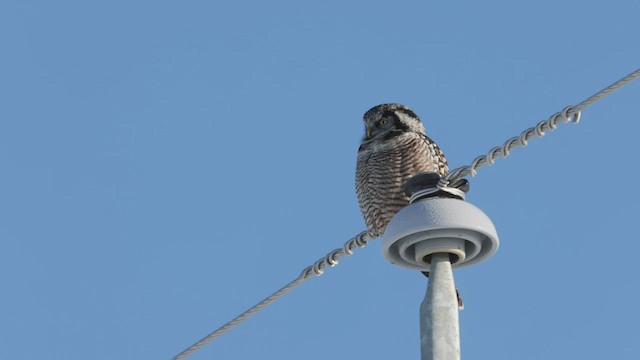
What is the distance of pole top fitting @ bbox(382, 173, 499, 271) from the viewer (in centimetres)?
577

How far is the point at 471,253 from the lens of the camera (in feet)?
19.8

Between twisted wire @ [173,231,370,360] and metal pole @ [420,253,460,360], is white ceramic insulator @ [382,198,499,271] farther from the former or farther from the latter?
twisted wire @ [173,231,370,360]

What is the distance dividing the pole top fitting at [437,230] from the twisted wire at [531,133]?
0.13 meters

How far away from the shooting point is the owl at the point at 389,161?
422 inches

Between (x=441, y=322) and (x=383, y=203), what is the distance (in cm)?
558

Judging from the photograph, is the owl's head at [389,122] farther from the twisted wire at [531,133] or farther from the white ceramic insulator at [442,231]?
the white ceramic insulator at [442,231]

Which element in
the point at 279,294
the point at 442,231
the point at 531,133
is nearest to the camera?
the point at 442,231

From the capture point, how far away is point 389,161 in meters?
10.9

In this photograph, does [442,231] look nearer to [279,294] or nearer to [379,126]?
[279,294]

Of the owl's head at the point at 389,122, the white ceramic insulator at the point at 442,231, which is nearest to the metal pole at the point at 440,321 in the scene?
the white ceramic insulator at the point at 442,231

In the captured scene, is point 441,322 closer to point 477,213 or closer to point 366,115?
point 477,213

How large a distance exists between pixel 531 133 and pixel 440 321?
1.63 metres

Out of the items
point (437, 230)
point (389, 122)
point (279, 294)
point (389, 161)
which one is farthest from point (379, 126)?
point (437, 230)

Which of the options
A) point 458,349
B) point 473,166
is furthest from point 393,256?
point 458,349
